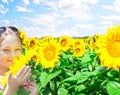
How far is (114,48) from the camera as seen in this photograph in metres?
2.79

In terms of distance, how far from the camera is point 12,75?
2.80 metres

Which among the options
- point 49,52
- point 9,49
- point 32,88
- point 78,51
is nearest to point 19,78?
point 32,88

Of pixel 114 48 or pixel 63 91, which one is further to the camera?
pixel 63 91

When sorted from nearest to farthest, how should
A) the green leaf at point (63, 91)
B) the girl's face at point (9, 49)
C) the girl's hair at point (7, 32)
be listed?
1. the girl's face at point (9, 49)
2. the girl's hair at point (7, 32)
3. the green leaf at point (63, 91)

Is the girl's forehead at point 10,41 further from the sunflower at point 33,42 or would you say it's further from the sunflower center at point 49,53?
the sunflower at point 33,42

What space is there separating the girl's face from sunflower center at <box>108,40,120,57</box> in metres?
0.73

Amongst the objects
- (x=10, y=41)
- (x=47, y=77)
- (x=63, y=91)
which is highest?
(x=10, y=41)

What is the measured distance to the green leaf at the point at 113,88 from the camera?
269 cm

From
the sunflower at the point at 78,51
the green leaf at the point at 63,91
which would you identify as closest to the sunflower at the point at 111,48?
the green leaf at the point at 63,91

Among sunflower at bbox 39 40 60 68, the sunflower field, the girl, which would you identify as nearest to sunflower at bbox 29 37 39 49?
the sunflower field

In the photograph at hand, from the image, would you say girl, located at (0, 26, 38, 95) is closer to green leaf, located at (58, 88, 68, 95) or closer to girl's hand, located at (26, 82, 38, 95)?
girl's hand, located at (26, 82, 38, 95)

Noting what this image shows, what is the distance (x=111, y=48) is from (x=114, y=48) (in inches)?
1.3

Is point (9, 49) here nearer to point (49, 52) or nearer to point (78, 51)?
point (49, 52)

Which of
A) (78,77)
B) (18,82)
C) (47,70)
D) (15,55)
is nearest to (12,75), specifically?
(18,82)
